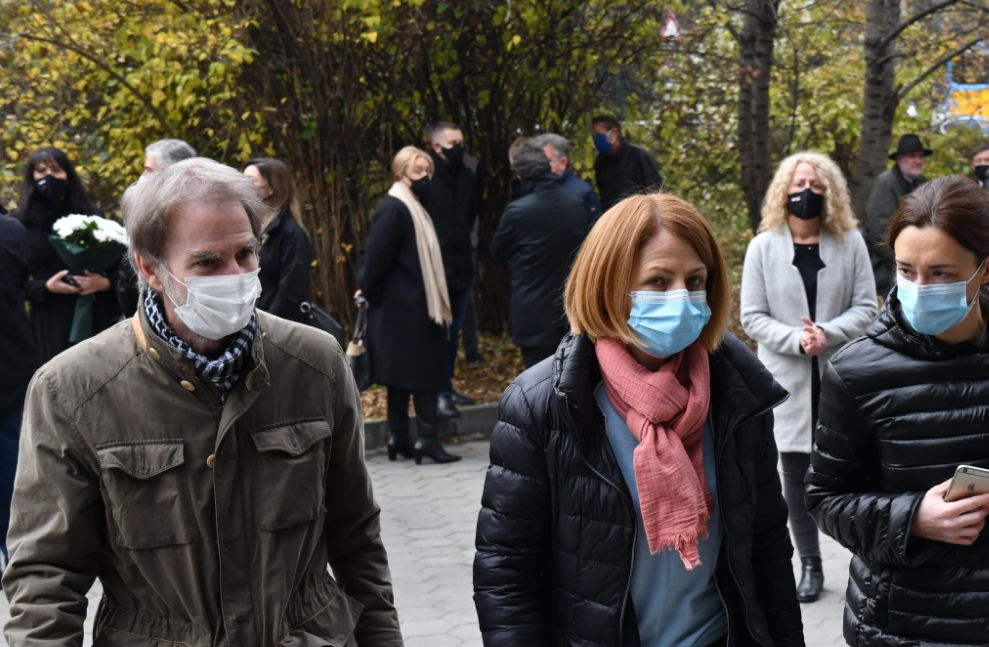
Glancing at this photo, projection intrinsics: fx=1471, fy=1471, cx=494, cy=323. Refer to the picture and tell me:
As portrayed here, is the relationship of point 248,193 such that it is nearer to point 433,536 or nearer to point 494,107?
point 433,536

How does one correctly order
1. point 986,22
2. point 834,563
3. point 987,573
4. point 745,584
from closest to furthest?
point 745,584 < point 987,573 < point 834,563 < point 986,22

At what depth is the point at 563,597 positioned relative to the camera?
3268 millimetres

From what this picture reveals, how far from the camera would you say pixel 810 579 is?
22.3 ft

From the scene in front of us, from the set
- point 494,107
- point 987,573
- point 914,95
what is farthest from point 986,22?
point 987,573

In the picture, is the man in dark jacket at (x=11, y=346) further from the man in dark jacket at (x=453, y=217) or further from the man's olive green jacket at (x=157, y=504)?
the man in dark jacket at (x=453, y=217)

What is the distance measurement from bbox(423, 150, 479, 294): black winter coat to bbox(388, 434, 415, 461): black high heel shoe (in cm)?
161

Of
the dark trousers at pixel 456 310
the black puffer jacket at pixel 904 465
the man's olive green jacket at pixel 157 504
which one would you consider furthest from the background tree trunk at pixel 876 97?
the man's olive green jacket at pixel 157 504

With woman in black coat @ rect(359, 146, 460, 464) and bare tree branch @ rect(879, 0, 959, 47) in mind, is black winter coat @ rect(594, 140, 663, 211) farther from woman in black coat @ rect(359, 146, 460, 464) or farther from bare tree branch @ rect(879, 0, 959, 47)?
woman in black coat @ rect(359, 146, 460, 464)

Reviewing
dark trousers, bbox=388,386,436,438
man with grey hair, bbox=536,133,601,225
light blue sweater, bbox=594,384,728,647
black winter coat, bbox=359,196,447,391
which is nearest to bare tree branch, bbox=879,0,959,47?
man with grey hair, bbox=536,133,601,225

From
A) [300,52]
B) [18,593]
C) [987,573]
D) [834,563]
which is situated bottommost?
[834,563]

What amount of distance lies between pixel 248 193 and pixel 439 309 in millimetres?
6937

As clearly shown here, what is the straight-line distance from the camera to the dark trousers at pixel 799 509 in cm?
673

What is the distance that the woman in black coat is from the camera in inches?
382

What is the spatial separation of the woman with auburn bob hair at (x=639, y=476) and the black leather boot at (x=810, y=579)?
351 cm
